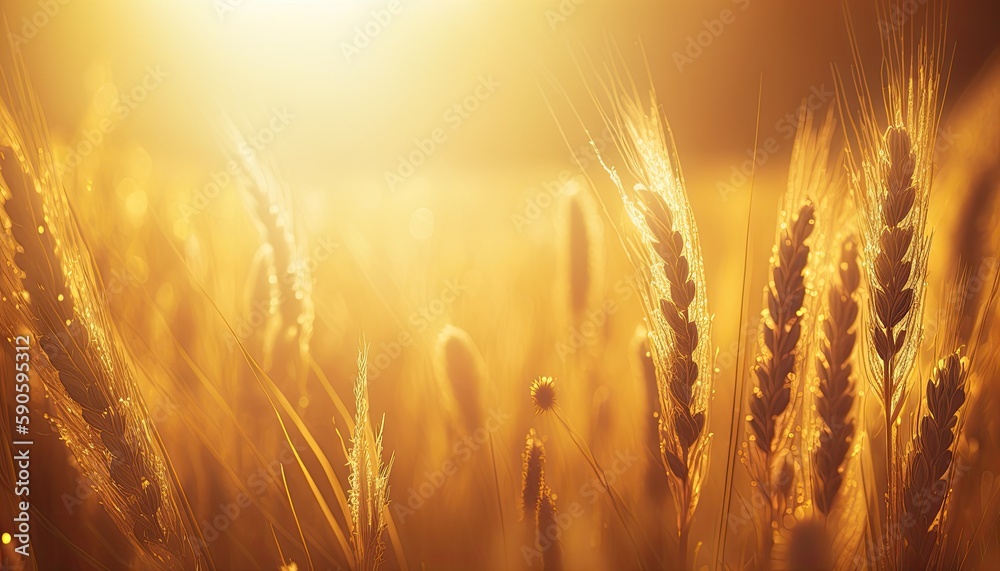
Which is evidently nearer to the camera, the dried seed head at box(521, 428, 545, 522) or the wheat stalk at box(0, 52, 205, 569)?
the wheat stalk at box(0, 52, 205, 569)

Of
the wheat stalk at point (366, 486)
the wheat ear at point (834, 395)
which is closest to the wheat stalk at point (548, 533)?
the wheat stalk at point (366, 486)

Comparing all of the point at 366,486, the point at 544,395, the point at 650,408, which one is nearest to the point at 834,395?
the point at 650,408

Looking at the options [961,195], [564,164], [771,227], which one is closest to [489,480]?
[564,164]

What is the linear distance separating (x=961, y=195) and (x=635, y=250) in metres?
0.66

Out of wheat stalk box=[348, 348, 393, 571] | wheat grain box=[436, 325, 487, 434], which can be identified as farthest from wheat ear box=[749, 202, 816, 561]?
wheat stalk box=[348, 348, 393, 571]

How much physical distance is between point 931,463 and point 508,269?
0.89 m

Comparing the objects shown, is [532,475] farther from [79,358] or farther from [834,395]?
[79,358]

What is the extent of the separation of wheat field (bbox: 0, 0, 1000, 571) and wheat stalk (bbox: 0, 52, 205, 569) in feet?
0.10

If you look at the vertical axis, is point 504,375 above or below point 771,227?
below

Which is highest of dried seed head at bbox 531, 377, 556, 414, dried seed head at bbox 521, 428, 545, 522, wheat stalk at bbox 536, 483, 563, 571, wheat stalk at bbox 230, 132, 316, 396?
wheat stalk at bbox 230, 132, 316, 396

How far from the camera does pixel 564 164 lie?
110 centimetres

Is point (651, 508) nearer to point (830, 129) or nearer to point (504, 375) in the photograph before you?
point (504, 375)

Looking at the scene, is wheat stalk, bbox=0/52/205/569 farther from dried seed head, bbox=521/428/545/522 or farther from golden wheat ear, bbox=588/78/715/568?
golden wheat ear, bbox=588/78/715/568

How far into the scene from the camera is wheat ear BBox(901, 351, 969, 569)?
1.07 meters
